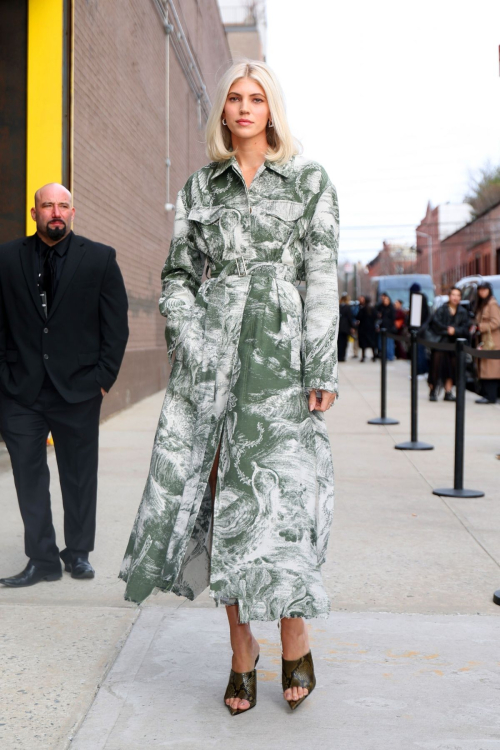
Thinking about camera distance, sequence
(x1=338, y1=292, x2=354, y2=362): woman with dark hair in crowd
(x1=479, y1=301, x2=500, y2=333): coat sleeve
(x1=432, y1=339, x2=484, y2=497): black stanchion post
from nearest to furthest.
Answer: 1. (x1=432, y1=339, x2=484, y2=497): black stanchion post
2. (x1=479, y1=301, x2=500, y2=333): coat sleeve
3. (x1=338, y1=292, x2=354, y2=362): woman with dark hair in crowd

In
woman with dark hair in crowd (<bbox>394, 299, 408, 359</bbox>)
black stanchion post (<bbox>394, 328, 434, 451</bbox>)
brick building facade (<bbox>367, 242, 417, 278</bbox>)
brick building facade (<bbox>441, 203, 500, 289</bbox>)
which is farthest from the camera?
brick building facade (<bbox>367, 242, 417, 278</bbox>)

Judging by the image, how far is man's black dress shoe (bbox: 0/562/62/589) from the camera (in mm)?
4461

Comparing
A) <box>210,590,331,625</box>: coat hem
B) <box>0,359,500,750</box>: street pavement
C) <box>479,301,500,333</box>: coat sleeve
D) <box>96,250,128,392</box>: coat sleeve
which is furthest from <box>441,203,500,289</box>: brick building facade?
<box>210,590,331,625</box>: coat hem

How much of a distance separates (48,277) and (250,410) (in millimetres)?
2022

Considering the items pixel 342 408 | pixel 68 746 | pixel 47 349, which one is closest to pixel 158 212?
pixel 342 408

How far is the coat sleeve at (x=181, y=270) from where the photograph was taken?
3.11 metres

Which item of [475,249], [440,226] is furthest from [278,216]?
[440,226]

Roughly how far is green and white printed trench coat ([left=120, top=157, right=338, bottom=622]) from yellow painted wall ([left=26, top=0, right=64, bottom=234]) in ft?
20.3

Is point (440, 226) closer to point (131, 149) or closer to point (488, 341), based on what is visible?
point (488, 341)

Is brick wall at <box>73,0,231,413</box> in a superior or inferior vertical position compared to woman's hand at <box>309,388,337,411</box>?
superior

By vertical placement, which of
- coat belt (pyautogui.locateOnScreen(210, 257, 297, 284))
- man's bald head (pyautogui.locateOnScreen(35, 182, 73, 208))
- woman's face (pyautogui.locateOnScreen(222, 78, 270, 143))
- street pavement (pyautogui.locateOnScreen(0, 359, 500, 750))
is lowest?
street pavement (pyautogui.locateOnScreen(0, 359, 500, 750))

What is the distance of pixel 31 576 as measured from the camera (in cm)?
452

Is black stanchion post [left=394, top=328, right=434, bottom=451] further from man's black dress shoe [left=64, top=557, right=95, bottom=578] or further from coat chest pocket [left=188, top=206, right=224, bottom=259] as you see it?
coat chest pocket [left=188, top=206, right=224, bottom=259]

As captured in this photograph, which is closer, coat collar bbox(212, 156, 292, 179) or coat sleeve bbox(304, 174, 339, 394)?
coat sleeve bbox(304, 174, 339, 394)
